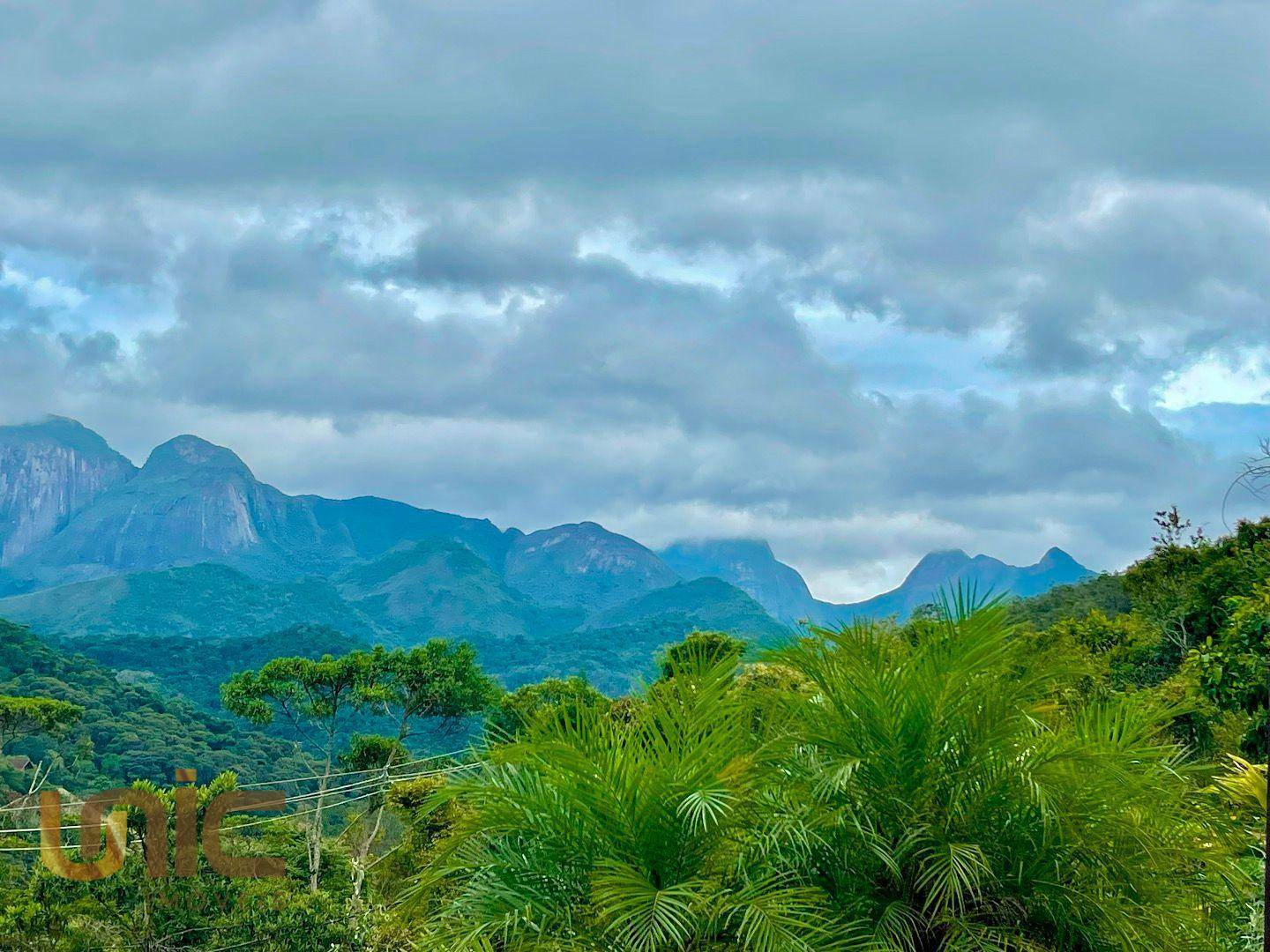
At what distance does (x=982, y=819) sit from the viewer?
6277 millimetres

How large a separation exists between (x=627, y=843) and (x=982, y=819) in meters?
1.86

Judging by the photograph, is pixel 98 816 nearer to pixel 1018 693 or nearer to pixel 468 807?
pixel 468 807

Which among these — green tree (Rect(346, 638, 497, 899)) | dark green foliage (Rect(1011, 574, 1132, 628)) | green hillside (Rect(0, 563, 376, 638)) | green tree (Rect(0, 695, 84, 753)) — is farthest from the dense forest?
green hillside (Rect(0, 563, 376, 638))

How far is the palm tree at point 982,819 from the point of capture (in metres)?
6.17

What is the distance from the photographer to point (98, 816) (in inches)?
975

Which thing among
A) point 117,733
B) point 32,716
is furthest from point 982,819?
point 117,733

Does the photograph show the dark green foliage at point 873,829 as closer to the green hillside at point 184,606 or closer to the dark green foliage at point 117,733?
the dark green foliage at point 117,733

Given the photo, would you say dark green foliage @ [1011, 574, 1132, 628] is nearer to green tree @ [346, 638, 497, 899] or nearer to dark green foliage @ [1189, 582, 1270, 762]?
green tree @ [346, 638, 497, 899]

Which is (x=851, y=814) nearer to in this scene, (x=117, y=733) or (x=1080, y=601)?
(x=1080, y=601)

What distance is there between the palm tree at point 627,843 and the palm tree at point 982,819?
39cm

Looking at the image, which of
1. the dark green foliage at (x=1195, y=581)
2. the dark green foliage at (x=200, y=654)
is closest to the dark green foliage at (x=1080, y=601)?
the dark green foliage at (x=1195, y=581)

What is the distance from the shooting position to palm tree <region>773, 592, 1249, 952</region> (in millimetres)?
6172

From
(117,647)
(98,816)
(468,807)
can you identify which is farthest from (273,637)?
(468,807)

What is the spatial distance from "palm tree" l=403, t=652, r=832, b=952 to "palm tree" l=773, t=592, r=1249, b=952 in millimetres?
390
